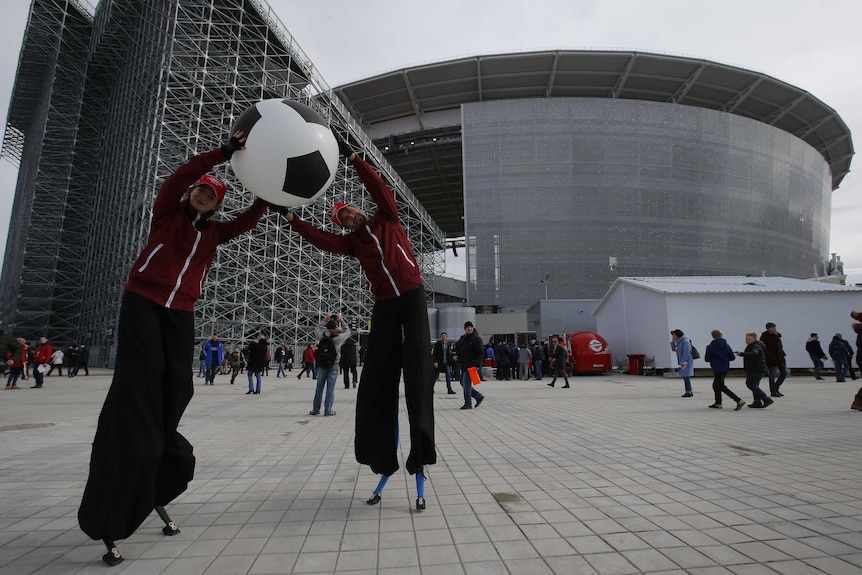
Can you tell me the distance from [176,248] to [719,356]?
26.9ft

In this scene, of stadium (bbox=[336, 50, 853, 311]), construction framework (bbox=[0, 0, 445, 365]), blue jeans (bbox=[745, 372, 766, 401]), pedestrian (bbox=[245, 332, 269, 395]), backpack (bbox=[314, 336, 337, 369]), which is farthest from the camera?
stadium (bbox=[336, 50, 853, 311])

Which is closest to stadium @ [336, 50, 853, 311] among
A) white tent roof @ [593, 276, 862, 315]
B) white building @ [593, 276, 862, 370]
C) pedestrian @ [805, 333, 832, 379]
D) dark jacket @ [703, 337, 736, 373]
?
white tent roof @ [593, 276, 862, 315]

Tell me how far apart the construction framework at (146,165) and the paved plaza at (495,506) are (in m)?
19.3

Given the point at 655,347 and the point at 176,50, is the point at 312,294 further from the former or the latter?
the point at 655,347

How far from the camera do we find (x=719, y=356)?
7.62m

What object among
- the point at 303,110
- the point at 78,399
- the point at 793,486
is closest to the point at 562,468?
the point at 793,486

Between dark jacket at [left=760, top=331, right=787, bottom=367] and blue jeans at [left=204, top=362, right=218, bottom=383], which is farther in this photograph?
blue jeans at [left=204, top=362, right=218, bottom=383]

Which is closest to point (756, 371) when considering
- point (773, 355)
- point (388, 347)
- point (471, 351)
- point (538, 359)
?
point (773, 355)

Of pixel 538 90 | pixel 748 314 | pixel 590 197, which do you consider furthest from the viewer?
pixel 538 90

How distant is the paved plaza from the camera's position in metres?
1.99

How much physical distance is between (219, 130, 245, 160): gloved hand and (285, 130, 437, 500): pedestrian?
1.55 ft

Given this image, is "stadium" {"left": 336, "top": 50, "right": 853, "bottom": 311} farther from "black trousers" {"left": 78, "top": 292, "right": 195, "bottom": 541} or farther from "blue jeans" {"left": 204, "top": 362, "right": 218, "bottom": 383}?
"black trousers" {"left": 78, "top": 292, "right": 195, "bottom": 541}

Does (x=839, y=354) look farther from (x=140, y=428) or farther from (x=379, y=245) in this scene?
(x=140, y=428)

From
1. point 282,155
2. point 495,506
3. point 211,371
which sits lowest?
point 495,506
